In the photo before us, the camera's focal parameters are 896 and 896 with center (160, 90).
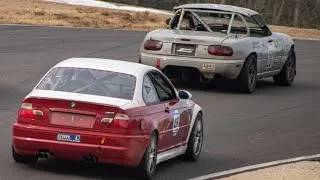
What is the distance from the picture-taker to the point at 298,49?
3209cm

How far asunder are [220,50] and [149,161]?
8.05 meters

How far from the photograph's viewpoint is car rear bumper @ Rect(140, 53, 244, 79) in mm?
17312

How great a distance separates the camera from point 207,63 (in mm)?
17297

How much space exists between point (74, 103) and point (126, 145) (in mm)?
696

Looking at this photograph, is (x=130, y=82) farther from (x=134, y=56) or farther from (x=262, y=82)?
(x=134, y=56)

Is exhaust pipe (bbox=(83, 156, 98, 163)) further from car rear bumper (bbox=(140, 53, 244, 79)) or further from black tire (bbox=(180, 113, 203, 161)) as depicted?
car rear bumper (bbox=(140, 53, 244, 79))

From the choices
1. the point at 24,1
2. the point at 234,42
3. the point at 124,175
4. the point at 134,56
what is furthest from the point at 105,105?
the point at 24,1

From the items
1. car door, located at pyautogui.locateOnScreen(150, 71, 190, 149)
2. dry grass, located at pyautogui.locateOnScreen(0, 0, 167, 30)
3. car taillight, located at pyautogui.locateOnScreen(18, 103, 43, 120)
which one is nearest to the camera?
car taillight, located at pyautogui.locateOnScreen(18, 103, 43, 120)

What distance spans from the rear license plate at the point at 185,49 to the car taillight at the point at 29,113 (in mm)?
8270

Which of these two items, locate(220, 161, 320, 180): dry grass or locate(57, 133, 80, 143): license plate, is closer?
locate(57, 133, 80, 143): license plate

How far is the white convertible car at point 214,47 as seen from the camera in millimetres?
17312

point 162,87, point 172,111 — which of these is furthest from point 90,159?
point 162,87

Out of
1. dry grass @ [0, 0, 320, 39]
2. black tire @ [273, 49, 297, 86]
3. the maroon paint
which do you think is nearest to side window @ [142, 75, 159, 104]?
the maroon paint

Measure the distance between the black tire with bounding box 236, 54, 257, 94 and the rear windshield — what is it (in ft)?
26.2
